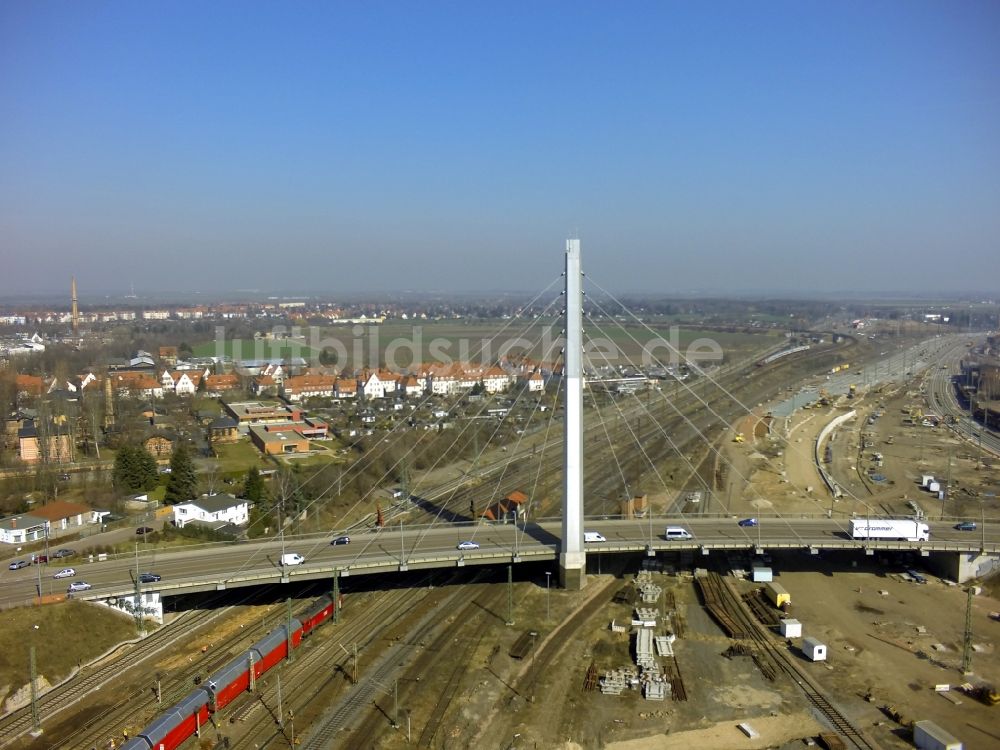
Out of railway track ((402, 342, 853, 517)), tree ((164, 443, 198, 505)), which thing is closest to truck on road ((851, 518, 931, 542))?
railway track ((402, 342, 853, 517))

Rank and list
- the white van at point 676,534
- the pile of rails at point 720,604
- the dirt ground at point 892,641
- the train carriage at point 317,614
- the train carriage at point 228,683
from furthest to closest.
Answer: the white van at point 676,534 → the pile of rails at point 720,604 → the train carriage at point 317,614 → the dirt ground at point 892,641 → the train carriage at point 228,683

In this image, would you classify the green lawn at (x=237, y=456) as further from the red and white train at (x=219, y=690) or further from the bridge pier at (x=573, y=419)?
the bridge pier at (x=573, y=419)

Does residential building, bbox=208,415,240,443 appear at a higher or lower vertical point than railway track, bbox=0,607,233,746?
higher

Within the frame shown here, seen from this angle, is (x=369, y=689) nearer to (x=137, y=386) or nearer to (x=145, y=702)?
(x=145, y=702)

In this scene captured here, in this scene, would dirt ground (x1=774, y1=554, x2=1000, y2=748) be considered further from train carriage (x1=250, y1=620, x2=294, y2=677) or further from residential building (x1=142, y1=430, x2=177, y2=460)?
residential building (x1=142, y1=430, x2=177, y2=460)

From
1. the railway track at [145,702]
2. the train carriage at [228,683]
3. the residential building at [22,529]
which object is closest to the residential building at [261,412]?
the residential building at [22,529]

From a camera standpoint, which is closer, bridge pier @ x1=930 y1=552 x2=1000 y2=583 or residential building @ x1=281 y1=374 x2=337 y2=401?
bridge pier @ x1=930 y1=552 x2=1000 y2=583

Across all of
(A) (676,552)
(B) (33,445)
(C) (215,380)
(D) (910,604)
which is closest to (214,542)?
(A) (676,552)
